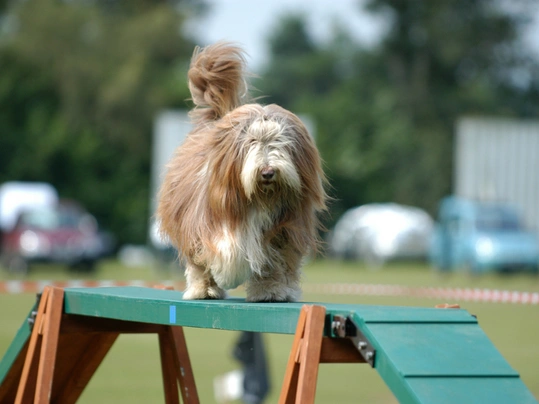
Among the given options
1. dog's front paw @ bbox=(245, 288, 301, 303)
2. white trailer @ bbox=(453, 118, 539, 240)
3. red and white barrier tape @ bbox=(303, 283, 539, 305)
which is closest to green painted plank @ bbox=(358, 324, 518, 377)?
dog's front paw @ bbox=(245, 288, 301, 303)

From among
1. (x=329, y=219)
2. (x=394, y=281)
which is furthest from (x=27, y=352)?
(x=394, y=281)

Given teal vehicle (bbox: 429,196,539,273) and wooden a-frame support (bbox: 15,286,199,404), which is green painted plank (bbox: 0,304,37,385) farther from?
teal vehicle (bbox: 429,196,539,273)

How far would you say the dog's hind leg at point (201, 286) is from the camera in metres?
4.58

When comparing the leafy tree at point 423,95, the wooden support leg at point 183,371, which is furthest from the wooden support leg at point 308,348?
the leafy tree at point 423,95

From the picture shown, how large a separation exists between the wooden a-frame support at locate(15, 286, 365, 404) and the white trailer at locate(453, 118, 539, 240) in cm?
1685

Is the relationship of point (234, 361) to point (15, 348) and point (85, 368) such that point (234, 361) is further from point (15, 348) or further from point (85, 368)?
point (15, 348)

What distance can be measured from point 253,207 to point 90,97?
3130 cm

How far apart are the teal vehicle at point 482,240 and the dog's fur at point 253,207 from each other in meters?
14.8

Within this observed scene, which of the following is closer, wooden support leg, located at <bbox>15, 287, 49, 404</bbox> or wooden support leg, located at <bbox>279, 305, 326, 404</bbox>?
wooden support leg, located at <bbox>279, 305, 326, 404</bbox>

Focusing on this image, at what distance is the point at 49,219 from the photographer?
2028 centimetres

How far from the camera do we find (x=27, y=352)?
16.3 feet

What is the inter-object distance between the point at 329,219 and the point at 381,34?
34565 mm

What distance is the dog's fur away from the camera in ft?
13.7

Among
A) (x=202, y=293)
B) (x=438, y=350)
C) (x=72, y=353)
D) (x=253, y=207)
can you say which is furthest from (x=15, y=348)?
(x=438, y=350)
